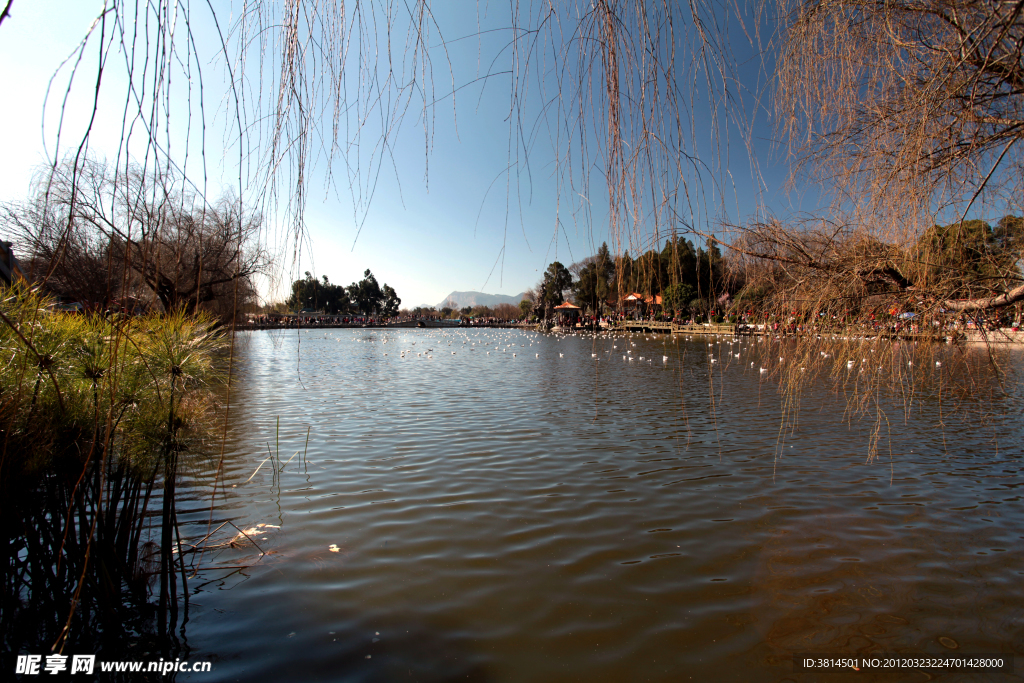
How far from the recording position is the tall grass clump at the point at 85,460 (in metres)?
1.99

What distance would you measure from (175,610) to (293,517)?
1393 mm

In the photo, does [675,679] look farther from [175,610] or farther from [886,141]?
[886,141]

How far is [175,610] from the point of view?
8.36 ft

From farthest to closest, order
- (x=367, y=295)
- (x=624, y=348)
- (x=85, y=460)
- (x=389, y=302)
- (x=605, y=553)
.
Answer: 1. (x=389, y=302)
2. (x=367, y=295)
3. (x=624, y=348)
4. (x=605, y=553)
5. (x=85, y=460)

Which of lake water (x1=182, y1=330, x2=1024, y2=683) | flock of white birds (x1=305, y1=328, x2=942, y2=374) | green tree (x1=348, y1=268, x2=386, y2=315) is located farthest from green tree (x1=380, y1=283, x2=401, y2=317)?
lake water (x1=182, y1=330, x2=1024, y2=683)

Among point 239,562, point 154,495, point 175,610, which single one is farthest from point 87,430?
point 154,495

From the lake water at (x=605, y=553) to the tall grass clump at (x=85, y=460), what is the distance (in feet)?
1.49

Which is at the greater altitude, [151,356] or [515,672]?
[151,356]

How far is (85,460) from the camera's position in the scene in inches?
83.8

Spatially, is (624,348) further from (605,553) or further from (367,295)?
(367,295)

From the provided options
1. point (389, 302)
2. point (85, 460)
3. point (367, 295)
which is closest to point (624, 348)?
point (85, 460)

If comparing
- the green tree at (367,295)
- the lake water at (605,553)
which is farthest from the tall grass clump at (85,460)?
the green tree at (367,295)

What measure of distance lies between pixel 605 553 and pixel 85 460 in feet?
9.64

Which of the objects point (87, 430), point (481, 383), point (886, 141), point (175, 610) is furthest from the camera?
point (481, 383)
